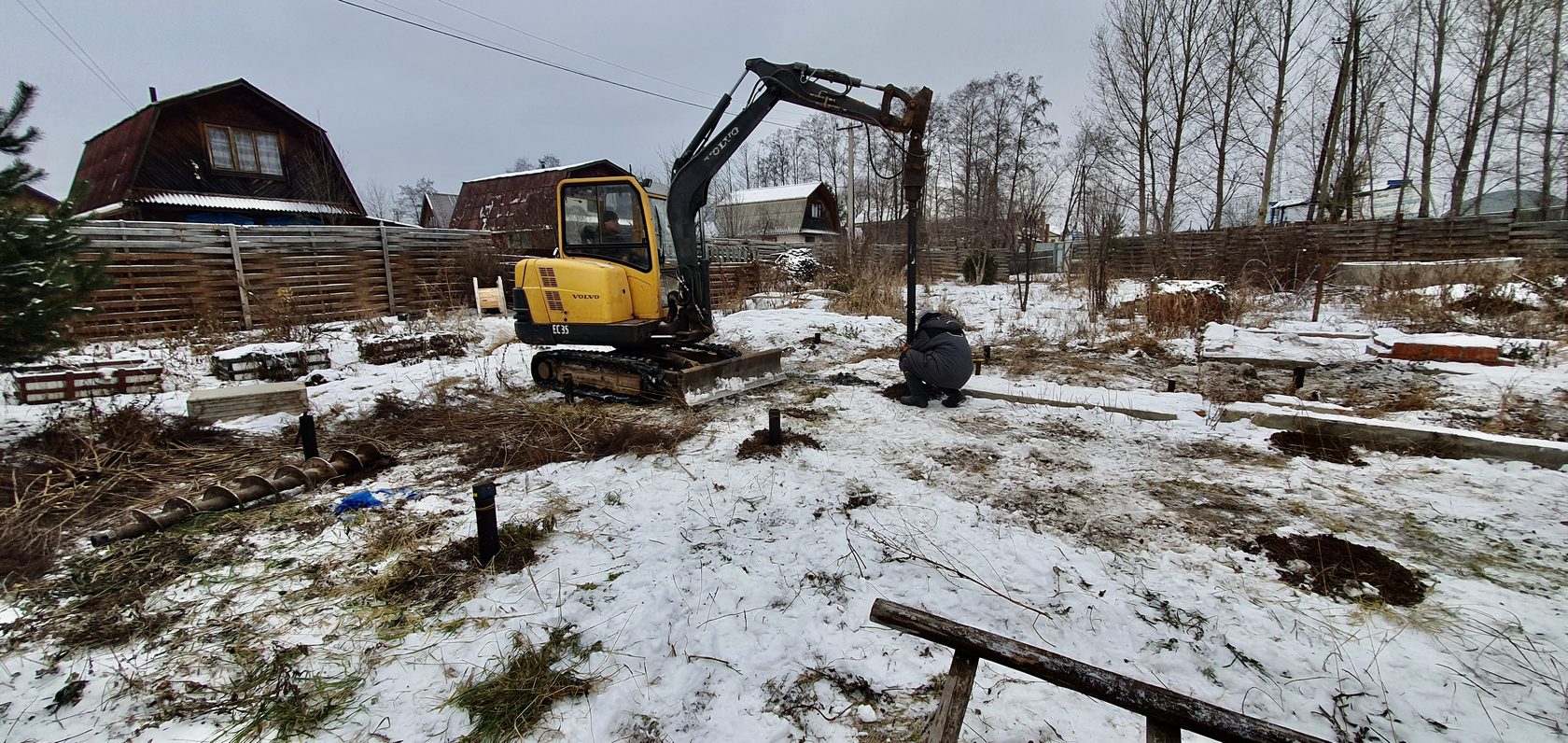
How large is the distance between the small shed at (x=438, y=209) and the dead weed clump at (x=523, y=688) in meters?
34.2

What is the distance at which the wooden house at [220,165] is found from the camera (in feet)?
54.2

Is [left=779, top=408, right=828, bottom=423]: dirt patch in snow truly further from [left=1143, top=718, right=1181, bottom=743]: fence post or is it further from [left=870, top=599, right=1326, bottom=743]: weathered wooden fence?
[left=1143, top=718, right=1181, bottom=743]: fence post

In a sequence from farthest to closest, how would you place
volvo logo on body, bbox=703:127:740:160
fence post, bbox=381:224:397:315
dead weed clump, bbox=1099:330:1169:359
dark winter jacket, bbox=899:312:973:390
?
fence post, bbox=381:224:397:315 → dead weed clump, bbox=1099:330:1169:359 → volvo logo on body, bbox=703:127:740:160 → dark winter jacket, bbox=899:312:973:390

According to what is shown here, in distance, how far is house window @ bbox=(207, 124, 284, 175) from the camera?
17.7 meters

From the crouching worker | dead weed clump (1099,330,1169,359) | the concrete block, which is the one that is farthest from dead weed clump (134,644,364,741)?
dead weed clump (1099,330,1169,359)

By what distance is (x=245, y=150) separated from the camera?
18172 millimetres

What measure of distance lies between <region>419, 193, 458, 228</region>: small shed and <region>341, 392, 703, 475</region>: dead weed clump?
97.6 ft

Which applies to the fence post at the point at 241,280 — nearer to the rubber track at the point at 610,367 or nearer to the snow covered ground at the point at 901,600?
the rubber track at the point at 610,367

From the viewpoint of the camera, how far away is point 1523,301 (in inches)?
350

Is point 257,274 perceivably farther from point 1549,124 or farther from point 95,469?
point 1549,124

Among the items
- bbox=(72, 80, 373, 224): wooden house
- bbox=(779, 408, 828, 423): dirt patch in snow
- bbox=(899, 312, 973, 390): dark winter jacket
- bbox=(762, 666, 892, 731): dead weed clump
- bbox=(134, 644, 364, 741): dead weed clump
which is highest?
bbox=(72, 80, 373, 224): wooden house

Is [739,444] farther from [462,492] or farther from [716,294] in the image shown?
[716,294]

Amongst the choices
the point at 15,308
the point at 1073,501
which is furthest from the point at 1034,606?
the point at 15,308

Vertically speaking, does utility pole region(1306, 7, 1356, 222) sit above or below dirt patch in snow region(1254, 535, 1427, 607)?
above
